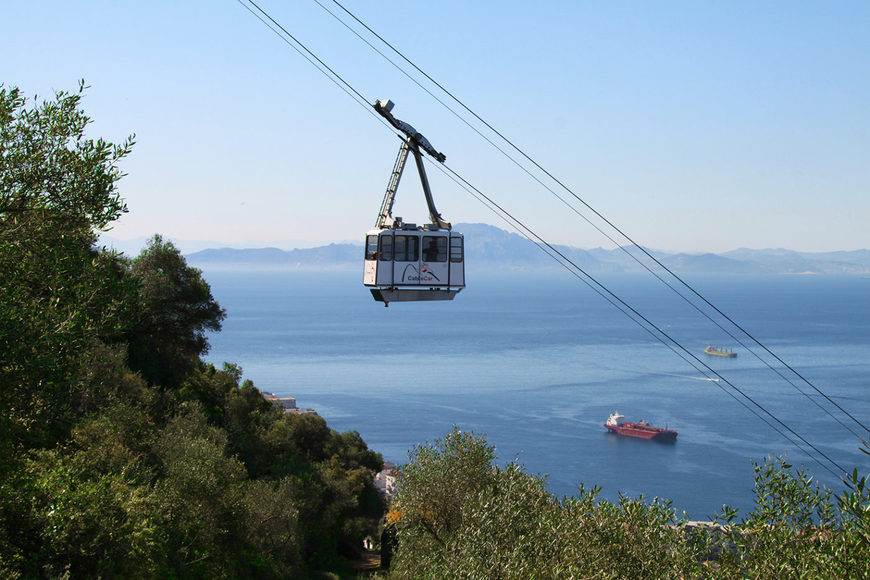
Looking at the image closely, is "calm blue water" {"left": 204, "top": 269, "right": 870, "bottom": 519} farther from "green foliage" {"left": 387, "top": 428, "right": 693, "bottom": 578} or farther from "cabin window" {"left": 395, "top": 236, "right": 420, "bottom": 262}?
"cabin window" {"left": 395, "top": 236, "right": 420, "bottom": 262}

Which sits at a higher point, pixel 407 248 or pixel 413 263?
pixel 407 248

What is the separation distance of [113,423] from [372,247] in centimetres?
1241

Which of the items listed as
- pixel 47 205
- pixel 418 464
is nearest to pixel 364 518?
pixel 418 464

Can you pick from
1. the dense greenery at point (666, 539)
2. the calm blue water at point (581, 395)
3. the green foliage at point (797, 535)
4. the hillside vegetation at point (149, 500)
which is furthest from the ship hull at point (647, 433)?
the green foliage at point (797, 535)

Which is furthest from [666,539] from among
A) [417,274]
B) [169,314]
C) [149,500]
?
[169,314]

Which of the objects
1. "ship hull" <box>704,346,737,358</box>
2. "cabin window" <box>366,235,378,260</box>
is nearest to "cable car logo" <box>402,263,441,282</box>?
"cabin window" <box>366,235,378,260</box>

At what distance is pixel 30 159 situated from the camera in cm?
1266

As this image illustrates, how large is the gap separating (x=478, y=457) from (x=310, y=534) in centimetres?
1427

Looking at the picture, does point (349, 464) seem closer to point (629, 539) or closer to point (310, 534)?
point (310, 534)

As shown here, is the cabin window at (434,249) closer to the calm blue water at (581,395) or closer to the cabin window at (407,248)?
the cabin window at (407,248)

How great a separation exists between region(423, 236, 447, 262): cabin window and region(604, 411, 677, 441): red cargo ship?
7691cm

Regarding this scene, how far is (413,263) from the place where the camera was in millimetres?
17719

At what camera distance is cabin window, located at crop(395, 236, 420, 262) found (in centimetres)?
1764

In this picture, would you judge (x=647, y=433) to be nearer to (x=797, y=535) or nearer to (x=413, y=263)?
(x=413, y=263)
